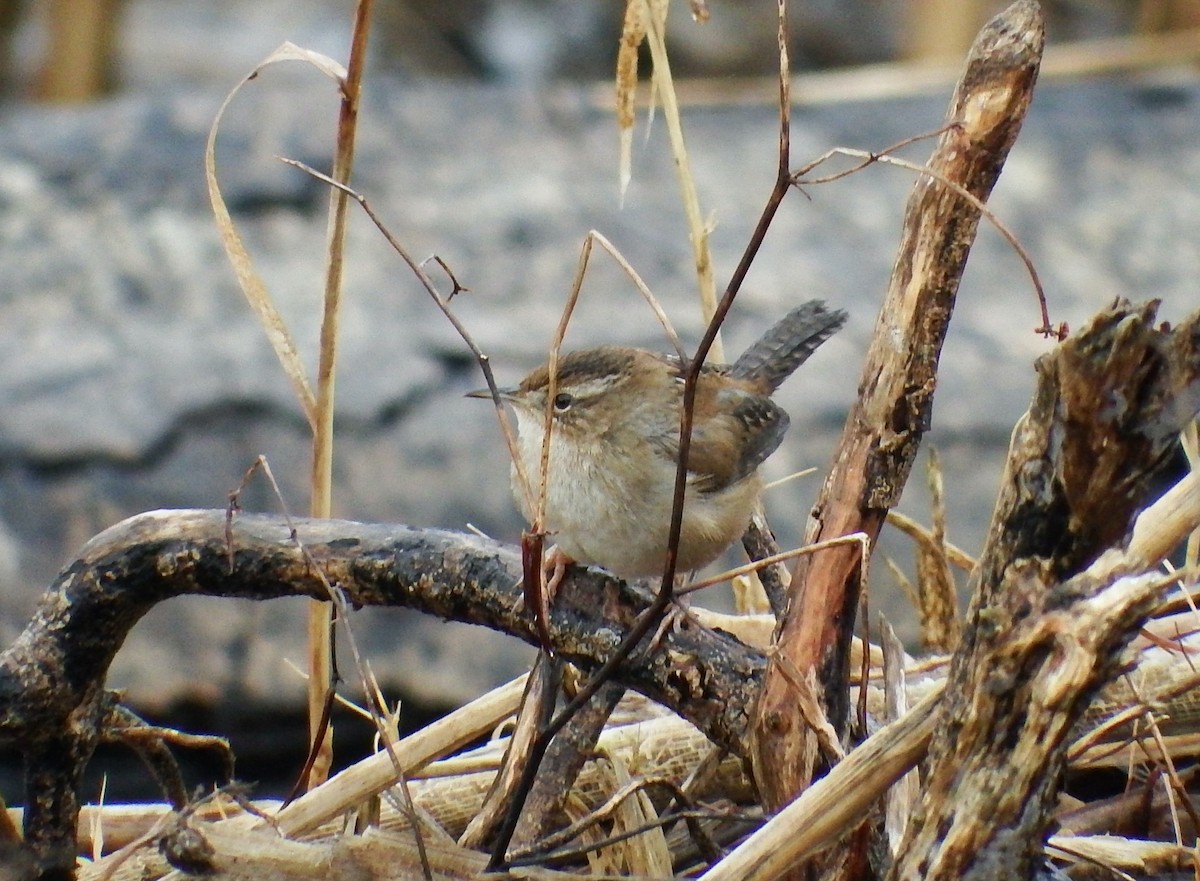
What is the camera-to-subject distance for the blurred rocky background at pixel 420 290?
209 inches

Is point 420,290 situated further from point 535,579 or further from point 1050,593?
point 1050,593

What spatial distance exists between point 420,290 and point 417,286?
55 millimetres

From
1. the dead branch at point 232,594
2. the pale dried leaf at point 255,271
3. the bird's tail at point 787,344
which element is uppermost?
the pale dried leaf at point 255,271

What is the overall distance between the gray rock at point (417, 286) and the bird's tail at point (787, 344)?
4.74ft

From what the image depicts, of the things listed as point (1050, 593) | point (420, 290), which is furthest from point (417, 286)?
point (1050, 593)

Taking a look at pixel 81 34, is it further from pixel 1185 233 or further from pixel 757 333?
pixel 1185 233

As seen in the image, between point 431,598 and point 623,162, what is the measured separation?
3.10 feet

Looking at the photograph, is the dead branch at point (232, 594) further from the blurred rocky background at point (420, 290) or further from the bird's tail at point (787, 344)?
the blurred rocky background at point (420, 290)

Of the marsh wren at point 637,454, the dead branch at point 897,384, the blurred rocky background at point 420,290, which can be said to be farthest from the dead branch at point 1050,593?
the blurred rocky background at point 420,290

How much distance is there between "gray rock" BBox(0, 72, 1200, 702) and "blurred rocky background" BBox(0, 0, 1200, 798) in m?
0.01

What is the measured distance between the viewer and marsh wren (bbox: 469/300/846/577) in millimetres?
3100

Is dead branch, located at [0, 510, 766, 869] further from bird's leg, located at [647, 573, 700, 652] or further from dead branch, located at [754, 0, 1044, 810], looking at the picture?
dead branch, located at [754, 0, 1044, 810]

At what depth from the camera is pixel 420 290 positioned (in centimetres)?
615

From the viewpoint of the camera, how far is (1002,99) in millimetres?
2162
